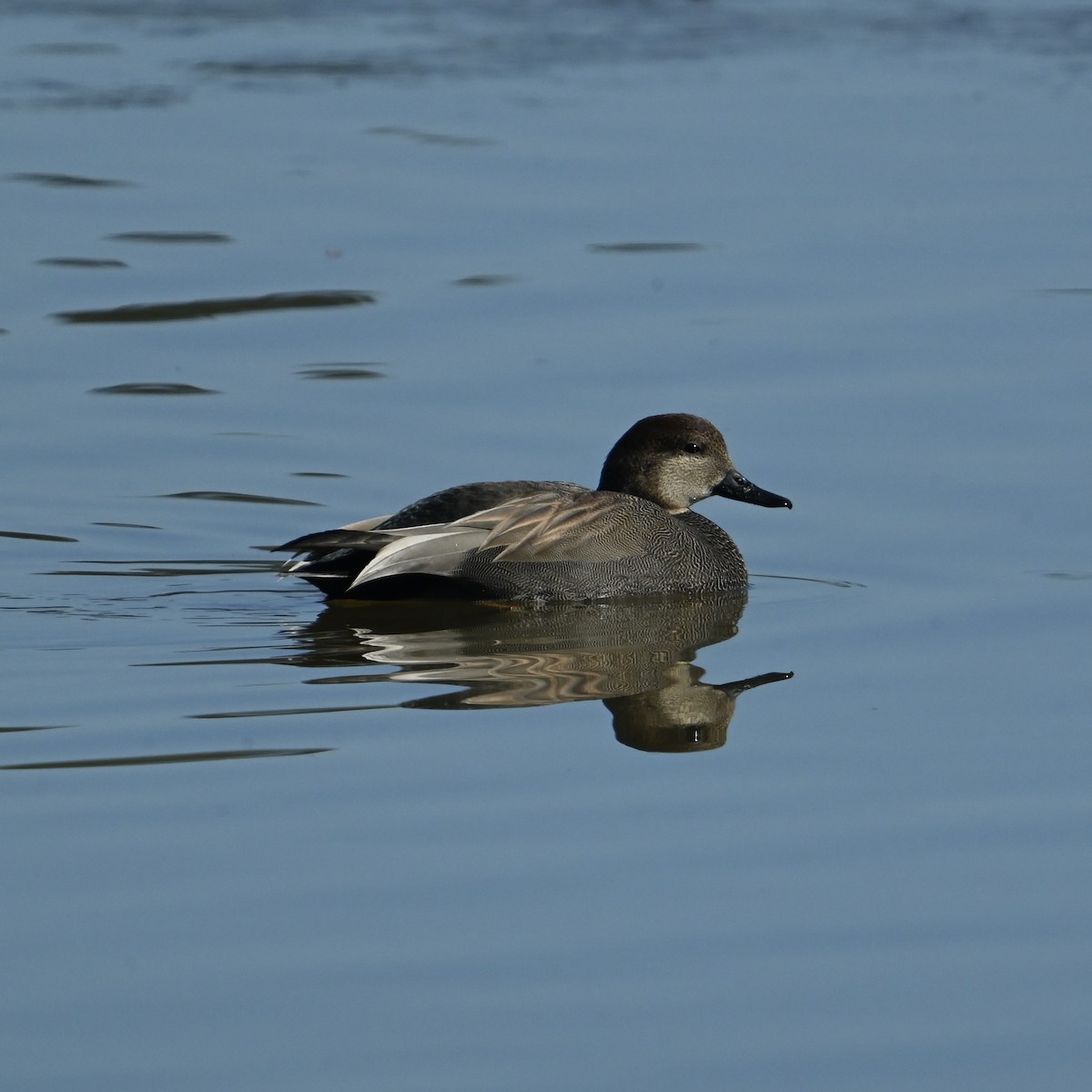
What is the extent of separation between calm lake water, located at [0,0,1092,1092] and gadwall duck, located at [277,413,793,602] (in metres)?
0.15

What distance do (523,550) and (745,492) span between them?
132 cm

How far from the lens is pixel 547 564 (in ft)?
27.8

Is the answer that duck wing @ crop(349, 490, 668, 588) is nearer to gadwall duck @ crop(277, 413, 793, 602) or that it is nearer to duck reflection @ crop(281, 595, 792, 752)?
gadwall duck @ crop(277, 413, 793, 602)

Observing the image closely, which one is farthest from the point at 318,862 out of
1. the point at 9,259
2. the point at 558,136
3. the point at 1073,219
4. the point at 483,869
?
the point at 558,136

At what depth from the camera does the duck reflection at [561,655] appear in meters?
7.04

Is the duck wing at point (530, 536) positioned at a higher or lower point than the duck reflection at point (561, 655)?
higher

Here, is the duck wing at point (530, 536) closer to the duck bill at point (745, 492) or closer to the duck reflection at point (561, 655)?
the duck reflection at point (561, 655)

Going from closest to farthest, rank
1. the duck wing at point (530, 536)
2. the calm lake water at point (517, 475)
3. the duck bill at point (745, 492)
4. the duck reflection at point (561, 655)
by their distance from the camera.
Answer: the calm lake water at point (517, 475), the duck reflection at point (561, 655), the duck wing at point (530, 536), the duck bill at point (745, 492)

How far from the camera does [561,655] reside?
7785 mm

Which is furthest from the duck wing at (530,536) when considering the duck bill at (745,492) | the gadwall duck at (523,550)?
the duck bill at (745,492)

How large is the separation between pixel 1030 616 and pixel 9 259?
22.8 feet

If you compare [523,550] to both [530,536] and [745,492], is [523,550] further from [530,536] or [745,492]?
[745,492]

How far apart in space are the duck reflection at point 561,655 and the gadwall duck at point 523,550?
0.09 metres

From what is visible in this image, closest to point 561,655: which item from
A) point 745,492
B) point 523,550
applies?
point 523,550
